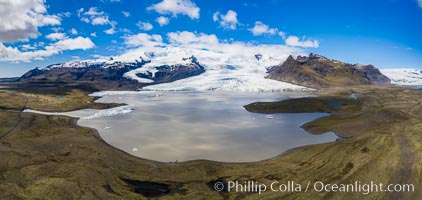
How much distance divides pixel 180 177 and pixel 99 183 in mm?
7974

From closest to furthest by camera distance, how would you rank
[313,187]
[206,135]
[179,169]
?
[313,187]
[179,169]
[206,135]

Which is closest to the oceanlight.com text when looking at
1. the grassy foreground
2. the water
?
the grassy foreground

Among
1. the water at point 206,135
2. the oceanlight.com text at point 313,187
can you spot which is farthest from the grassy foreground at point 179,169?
the water at point 206,135

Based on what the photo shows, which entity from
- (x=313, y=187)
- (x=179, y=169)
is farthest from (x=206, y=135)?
(x=313, y=187)

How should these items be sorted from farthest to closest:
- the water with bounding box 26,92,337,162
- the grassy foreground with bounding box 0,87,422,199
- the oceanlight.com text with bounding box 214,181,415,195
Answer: the water with bounding box 26,92,337,162 → the oceanlight.com text with bounding box 214,181,415,195 → the grassy foreground with bounding box 0,87,422,199

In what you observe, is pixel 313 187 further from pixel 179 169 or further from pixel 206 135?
pixel 206 135

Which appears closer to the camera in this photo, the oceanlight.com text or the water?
the oceanlight.com text

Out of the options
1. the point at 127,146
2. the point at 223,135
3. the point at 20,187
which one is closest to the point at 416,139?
the point at 223,135

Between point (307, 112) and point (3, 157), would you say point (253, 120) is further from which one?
point (3, 157)

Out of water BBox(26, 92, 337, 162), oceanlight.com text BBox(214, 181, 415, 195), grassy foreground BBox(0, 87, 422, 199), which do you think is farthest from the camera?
water BBox(26, 92, 337, 162)

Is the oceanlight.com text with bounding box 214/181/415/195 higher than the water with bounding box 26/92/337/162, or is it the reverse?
the water with bounding box 26/92/337/162

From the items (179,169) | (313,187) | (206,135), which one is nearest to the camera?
(313,187)

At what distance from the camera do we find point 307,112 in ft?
295

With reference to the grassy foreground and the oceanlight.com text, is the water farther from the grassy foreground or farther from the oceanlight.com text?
the oceanlight.com text
